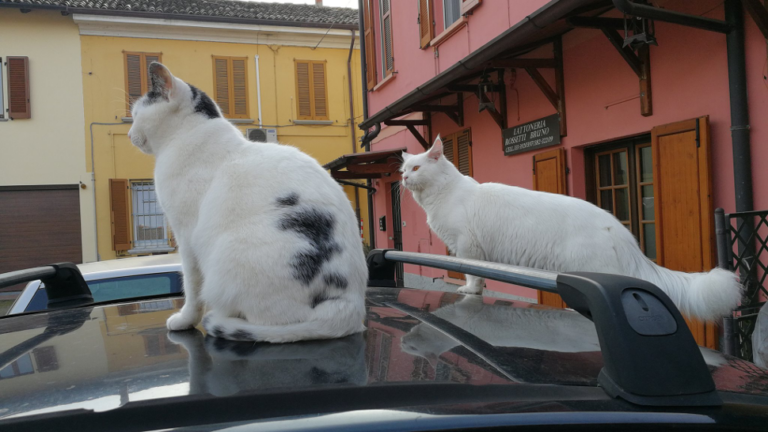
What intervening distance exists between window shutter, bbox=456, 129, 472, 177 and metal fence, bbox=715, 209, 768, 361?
4.93m

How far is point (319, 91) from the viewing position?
1789 cm

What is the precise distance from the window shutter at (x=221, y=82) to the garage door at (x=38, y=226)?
5.23 m

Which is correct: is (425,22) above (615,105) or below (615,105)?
above

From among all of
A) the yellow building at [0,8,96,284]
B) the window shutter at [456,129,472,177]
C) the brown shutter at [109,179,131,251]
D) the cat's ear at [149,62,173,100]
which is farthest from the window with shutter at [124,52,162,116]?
the cat's ear at [149,62,173,100]

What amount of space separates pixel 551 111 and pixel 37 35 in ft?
52.4

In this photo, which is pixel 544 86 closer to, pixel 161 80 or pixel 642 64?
pixel 642 64

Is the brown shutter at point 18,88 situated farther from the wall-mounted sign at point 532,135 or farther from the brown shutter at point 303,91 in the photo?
the wall-mounted sign at point 532,135

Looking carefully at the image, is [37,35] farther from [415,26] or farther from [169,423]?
[169,423]

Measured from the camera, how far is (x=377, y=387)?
100 cm

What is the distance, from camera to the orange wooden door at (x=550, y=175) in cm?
649

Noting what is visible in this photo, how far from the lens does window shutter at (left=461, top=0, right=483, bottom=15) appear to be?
7.73m

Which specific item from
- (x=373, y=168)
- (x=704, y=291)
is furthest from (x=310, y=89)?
(x=704, y=291)

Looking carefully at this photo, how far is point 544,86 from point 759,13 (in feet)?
8.70

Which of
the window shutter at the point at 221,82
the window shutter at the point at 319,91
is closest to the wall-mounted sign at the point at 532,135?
the window shutter at the point at 319,91
